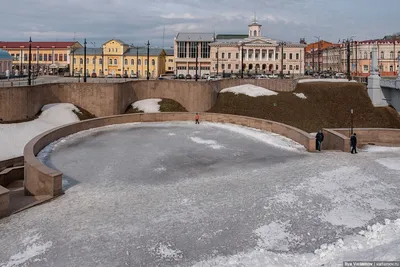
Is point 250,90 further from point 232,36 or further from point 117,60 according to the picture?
point 232,36

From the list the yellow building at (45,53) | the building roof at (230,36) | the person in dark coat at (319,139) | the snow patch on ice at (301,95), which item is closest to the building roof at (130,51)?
the yellow building at (45,53)

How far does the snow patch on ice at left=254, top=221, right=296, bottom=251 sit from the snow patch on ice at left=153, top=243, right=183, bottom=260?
234 cm

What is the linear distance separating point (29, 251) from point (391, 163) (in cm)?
1830

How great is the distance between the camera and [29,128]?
3494 cm

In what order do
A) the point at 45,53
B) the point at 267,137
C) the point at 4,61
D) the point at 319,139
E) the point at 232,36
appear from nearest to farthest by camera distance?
the point at 319,139
the point at 267,137
the point at 4,61
the point at 45,53
the point at 232,36

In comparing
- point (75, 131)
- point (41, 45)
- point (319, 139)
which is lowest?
point (319, 139)

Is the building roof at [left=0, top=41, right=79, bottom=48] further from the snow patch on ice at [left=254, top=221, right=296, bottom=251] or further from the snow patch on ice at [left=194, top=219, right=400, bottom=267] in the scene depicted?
the snow patch on ice at [left=194, top=219, right=400, bottom=267]

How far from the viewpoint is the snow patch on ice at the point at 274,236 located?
38.8 feet

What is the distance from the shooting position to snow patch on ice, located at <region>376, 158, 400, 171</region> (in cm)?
2102

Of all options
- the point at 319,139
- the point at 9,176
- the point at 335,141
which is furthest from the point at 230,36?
the point at 9,176

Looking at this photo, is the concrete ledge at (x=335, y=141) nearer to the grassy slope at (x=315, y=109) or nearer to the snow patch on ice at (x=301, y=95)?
the grassy slope at (x=315, y=109)

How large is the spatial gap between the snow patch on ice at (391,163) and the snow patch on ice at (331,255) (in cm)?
979

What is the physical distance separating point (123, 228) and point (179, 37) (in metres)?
87.5

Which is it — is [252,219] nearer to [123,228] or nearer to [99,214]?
[123,228]
